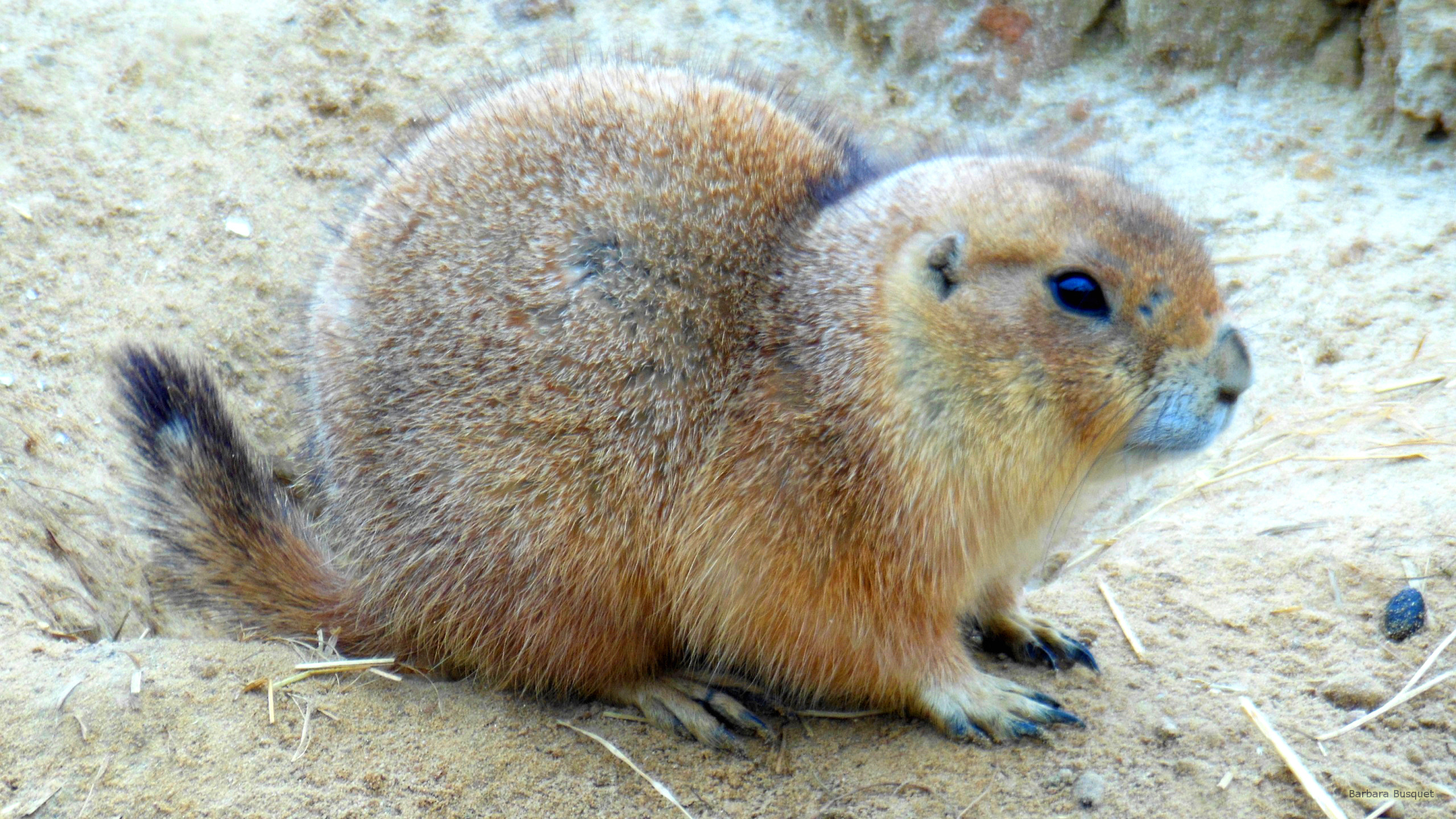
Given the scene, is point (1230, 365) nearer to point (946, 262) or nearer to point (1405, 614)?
point (946, 262)

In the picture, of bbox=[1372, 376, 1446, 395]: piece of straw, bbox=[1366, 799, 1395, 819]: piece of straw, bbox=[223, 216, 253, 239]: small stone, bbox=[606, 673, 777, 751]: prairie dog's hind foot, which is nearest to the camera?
bbox=[1366, 799, 1395, 819]: piece of straw

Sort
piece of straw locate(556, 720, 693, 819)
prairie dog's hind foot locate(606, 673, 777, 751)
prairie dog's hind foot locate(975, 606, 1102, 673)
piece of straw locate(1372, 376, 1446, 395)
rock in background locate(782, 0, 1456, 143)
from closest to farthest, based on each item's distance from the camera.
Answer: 1. piece of straw locate(556, 720, 693, 819)
2. prairie dog's hind foot locate(606, 673, 777, 751)
3. prairie dog's hind foot locate(975, 606, 1102, 673)
4. piece of straw locate(1372, 376, 1446, 395)
5. rock in background locate(782, 0, 1456, 143)

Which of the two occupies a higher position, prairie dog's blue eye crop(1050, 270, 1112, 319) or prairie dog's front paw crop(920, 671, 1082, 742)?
prairie dog's blue eye crop(1050, 270, 1112, 319)

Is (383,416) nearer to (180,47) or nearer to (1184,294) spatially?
(1184,294)

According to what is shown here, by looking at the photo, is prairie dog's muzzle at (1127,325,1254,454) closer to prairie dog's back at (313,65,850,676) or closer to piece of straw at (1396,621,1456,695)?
piece of straw at (1396,621,1456,695)

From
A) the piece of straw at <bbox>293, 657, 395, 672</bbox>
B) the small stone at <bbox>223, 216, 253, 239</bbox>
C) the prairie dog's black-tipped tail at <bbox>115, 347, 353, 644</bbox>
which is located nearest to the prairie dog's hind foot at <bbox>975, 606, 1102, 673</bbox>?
the piece of straw at <bbox>293, 657, 395, 672</bbox>

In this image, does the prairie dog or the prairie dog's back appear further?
the prairie dog's back

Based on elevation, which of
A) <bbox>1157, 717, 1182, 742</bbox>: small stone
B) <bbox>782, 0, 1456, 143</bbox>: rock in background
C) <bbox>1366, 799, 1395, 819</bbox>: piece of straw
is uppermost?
<bbox>782, 0, 1456, 143</bbox>: rock in background
